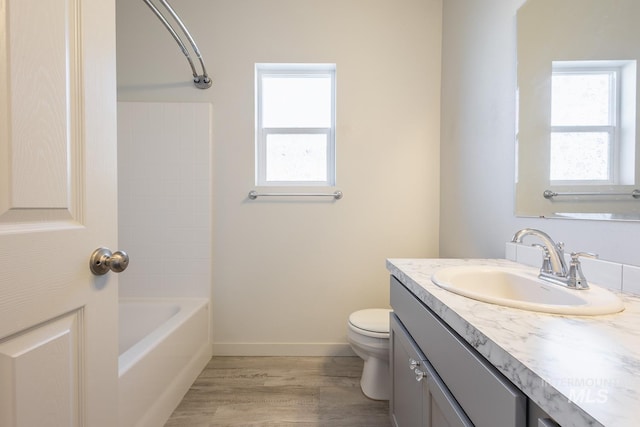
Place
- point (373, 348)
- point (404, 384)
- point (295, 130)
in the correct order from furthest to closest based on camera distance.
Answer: point (295, 130)
point (373, 348)
point (404, 384)

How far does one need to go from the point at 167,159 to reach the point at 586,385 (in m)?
Result: 2.13

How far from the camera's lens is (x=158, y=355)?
4.14 ft

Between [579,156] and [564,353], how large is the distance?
33.0 inches

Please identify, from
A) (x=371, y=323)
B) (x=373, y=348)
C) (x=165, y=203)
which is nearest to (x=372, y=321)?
(x=371, y=323)

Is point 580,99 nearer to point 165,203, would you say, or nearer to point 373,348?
point 373,348

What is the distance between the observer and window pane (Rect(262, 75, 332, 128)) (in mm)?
1991

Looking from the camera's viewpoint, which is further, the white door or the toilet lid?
the toilet lid

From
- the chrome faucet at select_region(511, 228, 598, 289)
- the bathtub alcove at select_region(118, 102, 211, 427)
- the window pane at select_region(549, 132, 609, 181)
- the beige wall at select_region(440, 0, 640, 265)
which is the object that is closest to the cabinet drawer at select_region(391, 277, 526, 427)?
the chrome faucet at select_region(511, 228, 598, 289)

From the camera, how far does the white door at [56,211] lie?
1.58ft

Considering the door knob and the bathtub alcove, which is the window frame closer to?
the door knob

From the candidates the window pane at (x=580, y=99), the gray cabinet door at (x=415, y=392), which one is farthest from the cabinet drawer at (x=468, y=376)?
the window pane at (x=580, y=99)

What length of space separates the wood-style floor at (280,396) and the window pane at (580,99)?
1509 mm

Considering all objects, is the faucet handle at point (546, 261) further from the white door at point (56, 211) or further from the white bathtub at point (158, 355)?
the white bathtub at point (158, 355)

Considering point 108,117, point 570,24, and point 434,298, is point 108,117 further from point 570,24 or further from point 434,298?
point 570,24
